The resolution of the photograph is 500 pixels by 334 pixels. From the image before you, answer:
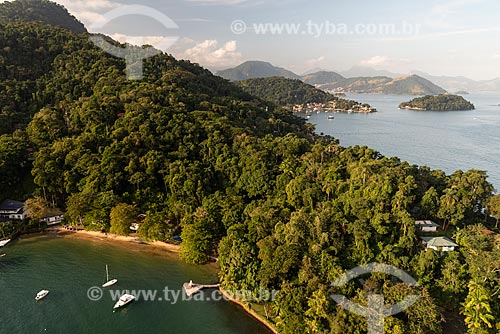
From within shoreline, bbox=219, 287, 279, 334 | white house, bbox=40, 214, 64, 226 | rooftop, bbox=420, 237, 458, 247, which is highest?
rooftop, bbox=420, 237, 458, 247

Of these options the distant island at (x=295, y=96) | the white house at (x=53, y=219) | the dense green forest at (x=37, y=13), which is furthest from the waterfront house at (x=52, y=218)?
the distant island at (x=295, y=96)

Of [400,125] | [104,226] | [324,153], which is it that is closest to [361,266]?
[324,153]

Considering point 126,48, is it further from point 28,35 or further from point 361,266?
point 361,266

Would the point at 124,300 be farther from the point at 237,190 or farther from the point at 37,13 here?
the point at 37,13

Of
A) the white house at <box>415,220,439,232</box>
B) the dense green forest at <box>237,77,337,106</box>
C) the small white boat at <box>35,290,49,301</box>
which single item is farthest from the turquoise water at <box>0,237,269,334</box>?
the dense green forest at <box>237,77,337,106</box>

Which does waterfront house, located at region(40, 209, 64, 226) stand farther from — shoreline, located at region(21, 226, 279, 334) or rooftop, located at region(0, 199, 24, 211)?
rooftop, located at region(0, 199, 24, 211)

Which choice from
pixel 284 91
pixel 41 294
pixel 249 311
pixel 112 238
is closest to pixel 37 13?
pixel 112 238
